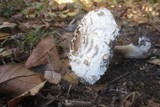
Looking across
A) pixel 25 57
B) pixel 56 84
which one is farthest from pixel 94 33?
pixel 25 57

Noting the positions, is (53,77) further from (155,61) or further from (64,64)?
(155,61)

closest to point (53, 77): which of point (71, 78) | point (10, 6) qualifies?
point (71, 78)

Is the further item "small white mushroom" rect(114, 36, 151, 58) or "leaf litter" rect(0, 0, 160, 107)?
"small white mushroom" rect(114, 36, 151, 58)

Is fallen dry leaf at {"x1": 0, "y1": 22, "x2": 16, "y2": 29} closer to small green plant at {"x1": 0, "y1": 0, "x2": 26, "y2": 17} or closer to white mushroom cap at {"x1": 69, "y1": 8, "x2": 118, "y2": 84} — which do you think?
small green plant at {"x1": 0, "y1": 0, "x2": 26, "y2": 17}

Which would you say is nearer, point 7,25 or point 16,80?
point 16,80

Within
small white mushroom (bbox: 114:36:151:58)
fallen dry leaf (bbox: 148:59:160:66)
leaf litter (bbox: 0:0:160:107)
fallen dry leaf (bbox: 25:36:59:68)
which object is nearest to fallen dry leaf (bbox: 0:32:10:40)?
leaf litter (bbox: 0:0:160:107)

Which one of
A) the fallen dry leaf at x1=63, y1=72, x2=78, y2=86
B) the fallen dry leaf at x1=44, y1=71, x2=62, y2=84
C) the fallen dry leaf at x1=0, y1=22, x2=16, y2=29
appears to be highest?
the fallen dry leaf at x1=0, y1=22, x2=16, y2=29
